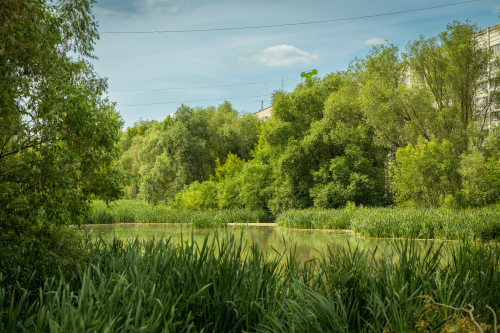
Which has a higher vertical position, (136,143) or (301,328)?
(136,143)

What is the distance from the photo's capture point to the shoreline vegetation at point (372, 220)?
1288 cm

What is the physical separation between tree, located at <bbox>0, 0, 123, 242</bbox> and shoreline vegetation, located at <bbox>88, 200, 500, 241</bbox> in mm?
1670

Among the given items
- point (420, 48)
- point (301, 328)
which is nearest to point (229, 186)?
point (420, 48)

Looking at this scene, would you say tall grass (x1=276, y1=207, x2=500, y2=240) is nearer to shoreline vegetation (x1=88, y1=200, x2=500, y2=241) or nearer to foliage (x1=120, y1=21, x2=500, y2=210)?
shoreline vegetation (x1=88, y1=200, x2=500, y2=241)

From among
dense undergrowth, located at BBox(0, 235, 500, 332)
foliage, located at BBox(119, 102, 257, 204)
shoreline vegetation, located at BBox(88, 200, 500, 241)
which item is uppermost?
foliage, located at BBox(119, 102, 257, 204)

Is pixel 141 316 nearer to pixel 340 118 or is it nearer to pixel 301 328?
pixel 301 328

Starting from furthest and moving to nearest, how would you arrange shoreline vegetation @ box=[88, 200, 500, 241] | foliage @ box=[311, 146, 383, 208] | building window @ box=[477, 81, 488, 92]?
1. foliage @ box=[311, 146, 383, 208]
2. building window @ box=[477, 81, 488, 92]
3. shoreline vegetation @ box=[88, 200, 500, 241]

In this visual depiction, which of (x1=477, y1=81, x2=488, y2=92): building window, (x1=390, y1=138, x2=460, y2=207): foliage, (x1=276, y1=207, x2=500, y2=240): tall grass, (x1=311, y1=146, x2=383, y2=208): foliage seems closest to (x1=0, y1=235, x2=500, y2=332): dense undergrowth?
(x1=276, y1=207, x2=500, y2=240): tall grass

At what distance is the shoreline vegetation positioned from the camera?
1288cm

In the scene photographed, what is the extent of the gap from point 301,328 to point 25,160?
13.3ft

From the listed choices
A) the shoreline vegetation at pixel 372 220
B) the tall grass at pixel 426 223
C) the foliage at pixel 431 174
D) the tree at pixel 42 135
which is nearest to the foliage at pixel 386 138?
the foliage at pixel 431 174

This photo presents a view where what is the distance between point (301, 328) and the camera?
3.29m

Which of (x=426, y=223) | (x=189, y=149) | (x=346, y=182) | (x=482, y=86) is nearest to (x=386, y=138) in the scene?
(x=346, y=182)

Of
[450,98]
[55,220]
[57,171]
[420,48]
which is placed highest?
[420,48]
